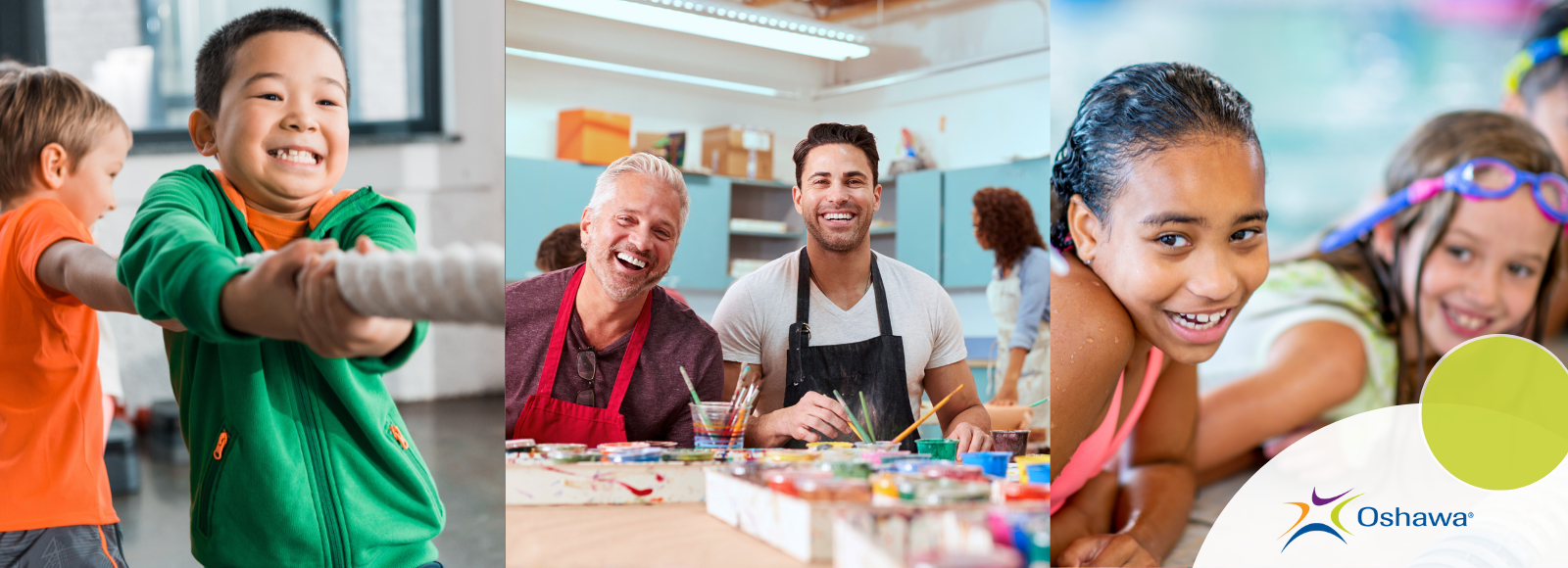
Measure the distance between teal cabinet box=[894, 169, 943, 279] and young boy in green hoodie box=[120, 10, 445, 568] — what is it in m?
0.79

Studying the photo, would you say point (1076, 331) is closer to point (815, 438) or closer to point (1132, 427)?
point (1132, 427)

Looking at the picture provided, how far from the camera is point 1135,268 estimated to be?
1804 millimetres

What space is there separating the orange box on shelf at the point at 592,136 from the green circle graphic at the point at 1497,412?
1.97 meters

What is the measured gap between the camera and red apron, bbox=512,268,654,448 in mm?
1369

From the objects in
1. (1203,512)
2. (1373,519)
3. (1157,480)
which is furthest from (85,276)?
(1373,519)

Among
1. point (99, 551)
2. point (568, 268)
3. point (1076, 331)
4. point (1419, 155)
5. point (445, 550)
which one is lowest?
point (445, 550)

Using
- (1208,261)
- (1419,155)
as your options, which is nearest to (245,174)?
(1208,261)

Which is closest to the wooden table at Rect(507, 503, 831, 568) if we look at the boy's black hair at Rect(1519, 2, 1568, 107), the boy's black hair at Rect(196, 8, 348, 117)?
the boy's black hair at Rect(196, 8, 348, 117)

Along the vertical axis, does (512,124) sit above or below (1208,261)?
above

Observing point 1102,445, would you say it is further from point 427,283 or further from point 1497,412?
point 427,283

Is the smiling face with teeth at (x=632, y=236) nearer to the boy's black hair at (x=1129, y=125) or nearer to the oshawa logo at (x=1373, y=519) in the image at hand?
the boy's black hair at (x=1129, y=125)

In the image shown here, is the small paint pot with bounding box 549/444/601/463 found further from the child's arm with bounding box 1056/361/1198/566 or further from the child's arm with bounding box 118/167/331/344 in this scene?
the child's arm with bounding box 1056/361/1198/566

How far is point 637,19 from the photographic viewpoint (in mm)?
1425

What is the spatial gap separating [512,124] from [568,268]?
232 millimetres
